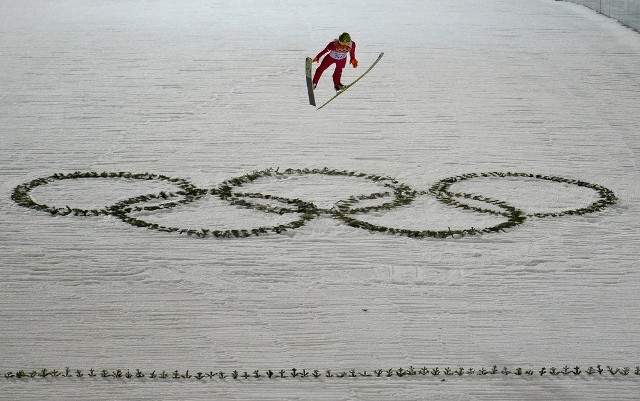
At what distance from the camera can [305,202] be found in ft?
24.8

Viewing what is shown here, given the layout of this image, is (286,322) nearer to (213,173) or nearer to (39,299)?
(39,299)

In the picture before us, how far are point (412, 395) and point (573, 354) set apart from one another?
2.74 ft

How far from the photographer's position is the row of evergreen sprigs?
15.6 ft

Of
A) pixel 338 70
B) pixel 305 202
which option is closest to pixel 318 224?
pixel 305 202

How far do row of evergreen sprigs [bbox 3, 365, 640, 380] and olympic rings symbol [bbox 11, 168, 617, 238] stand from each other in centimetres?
208

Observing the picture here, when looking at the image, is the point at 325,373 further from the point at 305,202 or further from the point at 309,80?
the point at 309,80

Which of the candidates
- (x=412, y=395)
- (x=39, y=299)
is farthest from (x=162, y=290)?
(x=412, y=395)

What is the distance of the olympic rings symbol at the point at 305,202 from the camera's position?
22.9 ft

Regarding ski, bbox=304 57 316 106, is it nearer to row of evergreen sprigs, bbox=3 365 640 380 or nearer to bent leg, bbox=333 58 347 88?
bent leg, bbox=333 58 347 88

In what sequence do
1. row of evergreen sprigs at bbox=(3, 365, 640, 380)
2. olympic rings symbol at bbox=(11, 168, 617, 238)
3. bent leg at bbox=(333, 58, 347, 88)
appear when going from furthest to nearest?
bent leg at bbox=(333, 58, 347, 88)
olympic rings symbol at bbox=(11, 168, 617, 238)
row of evergreen sprigs at bbox=(3, 365, 640, 380)

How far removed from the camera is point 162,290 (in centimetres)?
583

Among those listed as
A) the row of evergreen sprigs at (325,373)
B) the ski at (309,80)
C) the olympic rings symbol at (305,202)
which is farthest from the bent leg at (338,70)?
the row of evergreen sprigs at (325,373)

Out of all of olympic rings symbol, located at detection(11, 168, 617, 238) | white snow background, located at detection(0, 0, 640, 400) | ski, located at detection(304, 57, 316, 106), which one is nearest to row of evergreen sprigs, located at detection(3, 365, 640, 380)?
white snow background, located at detection(0, 0, 640, 400)

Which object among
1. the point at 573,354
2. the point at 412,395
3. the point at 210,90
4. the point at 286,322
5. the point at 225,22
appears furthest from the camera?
the point at 225,22
